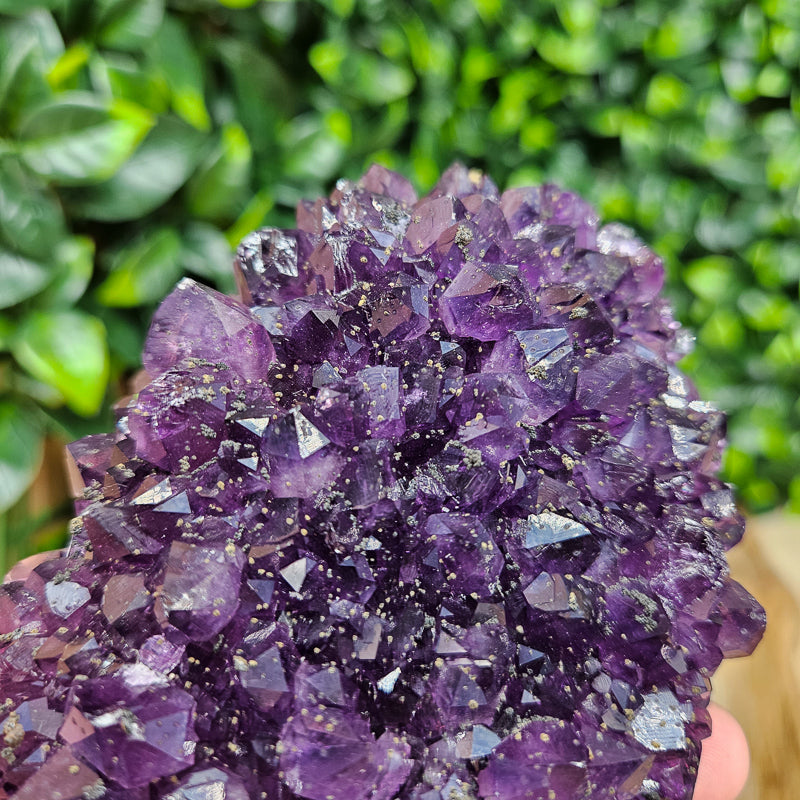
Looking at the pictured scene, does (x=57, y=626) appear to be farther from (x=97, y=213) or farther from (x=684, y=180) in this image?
(x=684, y=180)

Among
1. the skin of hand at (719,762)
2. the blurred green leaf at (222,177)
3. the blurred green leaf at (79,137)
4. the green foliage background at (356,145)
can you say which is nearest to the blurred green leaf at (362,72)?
the green foliage background at (356,145)

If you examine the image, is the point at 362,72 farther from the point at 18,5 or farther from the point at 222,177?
the point at 18,5

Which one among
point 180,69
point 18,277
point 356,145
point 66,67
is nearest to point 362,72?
point 356,145

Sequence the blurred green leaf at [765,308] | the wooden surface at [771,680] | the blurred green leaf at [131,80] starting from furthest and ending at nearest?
the blurred green leaf at [765,308]
the blurred green leaf at [131,80]
the wooden surface at [771,680]

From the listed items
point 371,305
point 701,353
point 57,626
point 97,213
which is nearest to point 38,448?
point 97,213

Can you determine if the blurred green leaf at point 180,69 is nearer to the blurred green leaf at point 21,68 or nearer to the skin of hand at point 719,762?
the blurred green leaf at point 21,68

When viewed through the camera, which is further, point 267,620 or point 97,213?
point 97,213

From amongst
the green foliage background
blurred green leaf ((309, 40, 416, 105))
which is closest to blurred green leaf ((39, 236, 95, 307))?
the green foliage background
